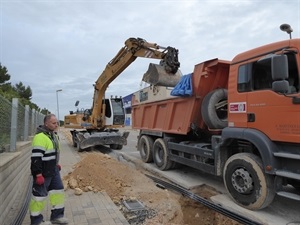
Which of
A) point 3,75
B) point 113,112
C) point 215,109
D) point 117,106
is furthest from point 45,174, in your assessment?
point 3,75

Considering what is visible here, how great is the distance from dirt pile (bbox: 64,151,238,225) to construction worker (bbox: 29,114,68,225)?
1.25 metres

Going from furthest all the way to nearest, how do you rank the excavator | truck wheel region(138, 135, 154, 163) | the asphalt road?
1. the excavator
2. truck wheel region(138, 135, 154, 163)
3. the asphalt road

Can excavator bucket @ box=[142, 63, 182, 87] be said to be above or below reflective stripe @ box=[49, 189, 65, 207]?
above

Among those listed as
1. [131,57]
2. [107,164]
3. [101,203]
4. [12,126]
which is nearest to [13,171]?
[12,126]

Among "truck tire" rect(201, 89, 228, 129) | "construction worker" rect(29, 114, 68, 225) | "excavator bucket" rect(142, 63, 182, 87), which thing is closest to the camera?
"construction worker" rect(29, 114, 68, 225)

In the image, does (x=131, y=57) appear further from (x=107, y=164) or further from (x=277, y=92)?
(x=277, y=92)

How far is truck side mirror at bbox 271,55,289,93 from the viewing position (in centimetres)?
467

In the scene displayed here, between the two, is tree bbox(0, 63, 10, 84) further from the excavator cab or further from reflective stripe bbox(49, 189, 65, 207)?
reflective stripe bbox(49, 189, 65, 207)

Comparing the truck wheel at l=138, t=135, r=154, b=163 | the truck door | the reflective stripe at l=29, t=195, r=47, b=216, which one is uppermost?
the truck door

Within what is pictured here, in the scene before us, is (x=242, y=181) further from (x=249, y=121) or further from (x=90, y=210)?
(x=90, y=210)

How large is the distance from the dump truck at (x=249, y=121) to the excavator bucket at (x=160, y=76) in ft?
3.41

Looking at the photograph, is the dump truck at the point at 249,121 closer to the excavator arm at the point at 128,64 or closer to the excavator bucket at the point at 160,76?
the excavator bucket at the point at 160,76

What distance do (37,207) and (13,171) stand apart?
67.2 inches

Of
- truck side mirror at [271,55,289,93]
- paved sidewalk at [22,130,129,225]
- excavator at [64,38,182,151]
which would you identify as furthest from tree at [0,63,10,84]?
truck side mirror at [271,55,289,93]
